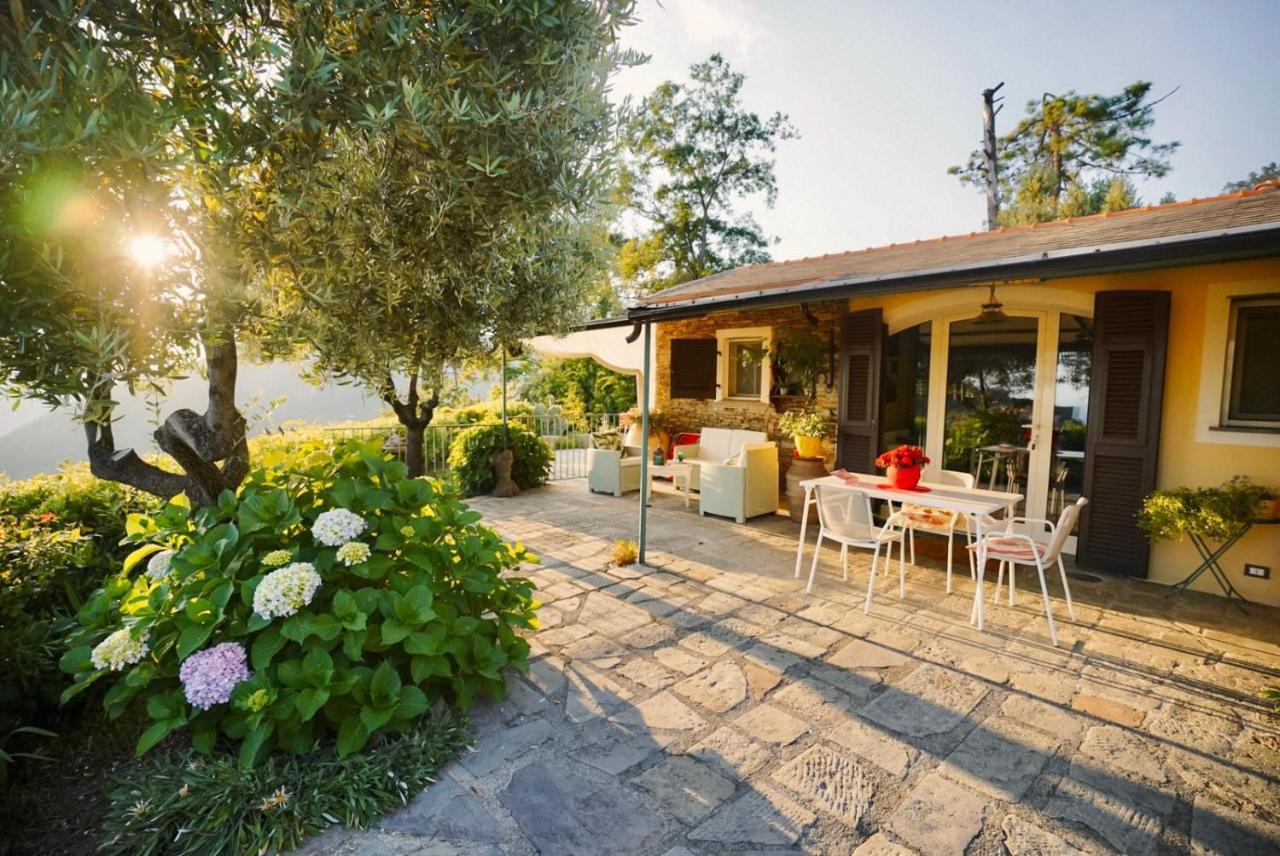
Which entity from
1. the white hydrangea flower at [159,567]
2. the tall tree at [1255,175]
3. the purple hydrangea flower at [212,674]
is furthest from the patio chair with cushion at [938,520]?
the tall tree at [1255,175]

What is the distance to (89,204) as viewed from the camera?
1805 millimetres

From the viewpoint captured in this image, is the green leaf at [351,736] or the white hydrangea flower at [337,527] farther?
the white hydrangea flower at [337,527]

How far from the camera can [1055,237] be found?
5016 mm

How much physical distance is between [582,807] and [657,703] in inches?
31.8

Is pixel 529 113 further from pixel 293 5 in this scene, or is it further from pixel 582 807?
pixel 582 807

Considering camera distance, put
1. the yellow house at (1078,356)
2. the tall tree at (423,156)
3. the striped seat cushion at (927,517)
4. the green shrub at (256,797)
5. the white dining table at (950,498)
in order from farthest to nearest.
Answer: the striped seat cushion at (927,517) < the yellow house at (1078,356) < the white dining table at (950,498) < the tall tree at (423,156) < the green shrub at (256,797)

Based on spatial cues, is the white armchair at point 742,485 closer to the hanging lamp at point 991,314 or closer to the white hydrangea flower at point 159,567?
the hanging lamp at point 991,314

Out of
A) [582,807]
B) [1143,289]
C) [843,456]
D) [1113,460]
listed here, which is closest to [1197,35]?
[1143,289]

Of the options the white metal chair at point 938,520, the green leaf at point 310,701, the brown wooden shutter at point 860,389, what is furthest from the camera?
the brown wooden shutter at point 860,389

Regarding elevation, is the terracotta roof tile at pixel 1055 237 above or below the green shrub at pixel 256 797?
above

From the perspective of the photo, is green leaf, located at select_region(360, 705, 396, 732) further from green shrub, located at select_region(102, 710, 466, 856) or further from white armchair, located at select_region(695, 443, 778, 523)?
white armchair, located at select_region(695, 443, 778, 523)

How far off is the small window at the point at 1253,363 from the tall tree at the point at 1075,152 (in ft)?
36.5

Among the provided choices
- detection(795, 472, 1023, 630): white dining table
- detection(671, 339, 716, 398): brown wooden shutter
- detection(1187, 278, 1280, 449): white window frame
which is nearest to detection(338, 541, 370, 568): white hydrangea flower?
detection(795, 472, 1023, 630): white dining table

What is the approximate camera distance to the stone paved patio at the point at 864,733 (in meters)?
2.08
